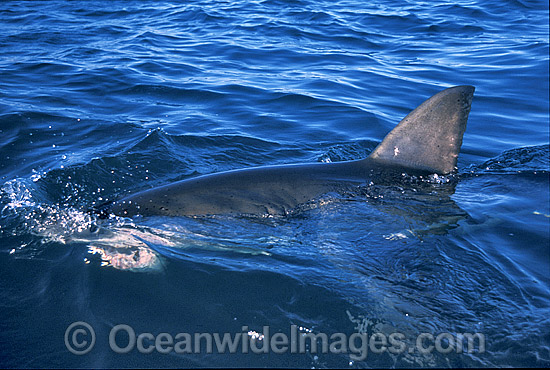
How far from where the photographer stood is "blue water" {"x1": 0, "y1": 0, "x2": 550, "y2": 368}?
3000 millimetres

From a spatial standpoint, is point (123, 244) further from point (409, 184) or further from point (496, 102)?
point (496, 102)

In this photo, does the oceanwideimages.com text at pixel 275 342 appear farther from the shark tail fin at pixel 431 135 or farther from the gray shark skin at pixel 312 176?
the shark tail fin at pixel 431 135

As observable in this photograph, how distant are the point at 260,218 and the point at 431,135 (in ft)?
5.78

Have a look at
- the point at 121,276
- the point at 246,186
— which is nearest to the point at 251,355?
the point at 121,276

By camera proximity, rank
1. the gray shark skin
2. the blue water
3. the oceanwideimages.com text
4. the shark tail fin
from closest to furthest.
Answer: the oceanwideimages.com text
the blue water
the gray shark skin
the shark tail fin

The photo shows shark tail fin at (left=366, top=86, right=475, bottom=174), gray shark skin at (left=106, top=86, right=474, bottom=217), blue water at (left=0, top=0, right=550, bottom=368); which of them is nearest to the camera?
blue water at (left=0, top=0, right=550, bottom=368)

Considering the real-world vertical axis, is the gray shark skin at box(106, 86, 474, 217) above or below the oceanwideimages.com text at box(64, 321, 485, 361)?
above

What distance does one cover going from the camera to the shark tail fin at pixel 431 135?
4.48 m

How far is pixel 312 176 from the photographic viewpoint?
435 centimetres

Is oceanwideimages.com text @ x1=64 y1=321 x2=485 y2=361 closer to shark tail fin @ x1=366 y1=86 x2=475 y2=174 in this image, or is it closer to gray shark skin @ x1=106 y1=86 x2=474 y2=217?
gray shark skin @ x1=106 y1=86 x2=474 y2=217

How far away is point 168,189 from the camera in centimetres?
423

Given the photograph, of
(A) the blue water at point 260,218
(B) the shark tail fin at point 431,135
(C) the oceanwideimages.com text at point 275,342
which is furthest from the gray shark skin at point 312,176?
(C) the oceanwideimages.com text at point 275,342

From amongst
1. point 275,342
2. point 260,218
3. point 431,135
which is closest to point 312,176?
point 260,218

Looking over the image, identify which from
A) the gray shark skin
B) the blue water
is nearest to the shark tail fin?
the gray shark skin
